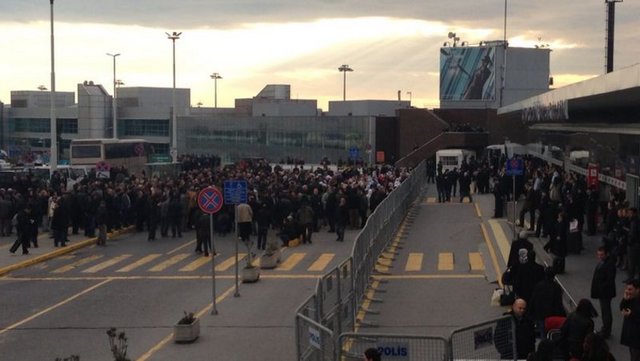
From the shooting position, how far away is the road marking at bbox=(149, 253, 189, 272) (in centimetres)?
2370

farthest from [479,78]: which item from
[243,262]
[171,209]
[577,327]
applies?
[577,327]

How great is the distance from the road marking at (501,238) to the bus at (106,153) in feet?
99.2

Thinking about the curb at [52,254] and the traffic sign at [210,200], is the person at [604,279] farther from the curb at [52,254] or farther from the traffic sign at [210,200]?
the curb at [52,254]

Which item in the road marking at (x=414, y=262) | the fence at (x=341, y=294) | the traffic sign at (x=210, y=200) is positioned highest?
the traffic sign at (x=210, y=200)

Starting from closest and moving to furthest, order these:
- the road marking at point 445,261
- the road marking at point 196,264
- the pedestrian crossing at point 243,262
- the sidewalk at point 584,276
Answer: the sidewalk at point 584,276 → the road marking at point 445,261 → the pedestrian crossing at point 243,262 → the road marking at point 196,264

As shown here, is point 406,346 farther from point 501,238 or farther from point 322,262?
point 501,238

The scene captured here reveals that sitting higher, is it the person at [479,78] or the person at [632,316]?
the person at [479,78]

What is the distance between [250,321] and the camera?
16578 millimetres

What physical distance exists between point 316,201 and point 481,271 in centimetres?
994

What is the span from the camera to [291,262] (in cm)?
2431

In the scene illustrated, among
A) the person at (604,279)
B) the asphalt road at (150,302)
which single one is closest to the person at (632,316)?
the person at (604,279)

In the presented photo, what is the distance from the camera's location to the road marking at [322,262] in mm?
22938

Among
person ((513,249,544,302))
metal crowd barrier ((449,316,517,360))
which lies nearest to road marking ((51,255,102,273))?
person ((513,249,544,302))

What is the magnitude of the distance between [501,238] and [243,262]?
8.16 meters
